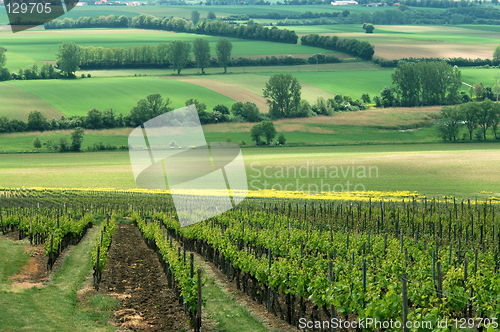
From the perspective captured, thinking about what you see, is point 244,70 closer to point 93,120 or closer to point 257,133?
point 93,120

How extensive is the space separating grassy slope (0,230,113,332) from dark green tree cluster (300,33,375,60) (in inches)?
6047

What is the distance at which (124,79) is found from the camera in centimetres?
14212

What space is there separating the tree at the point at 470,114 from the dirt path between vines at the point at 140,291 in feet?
274

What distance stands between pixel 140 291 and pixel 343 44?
524ft

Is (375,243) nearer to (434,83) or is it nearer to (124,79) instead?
(434,83)

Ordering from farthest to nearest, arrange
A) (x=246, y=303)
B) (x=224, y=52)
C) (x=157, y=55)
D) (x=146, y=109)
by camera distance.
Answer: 1. (x=157, y=55)
2. (x=224, y=52)
3. (x=146, y=109)
4. (x=246, y=303)

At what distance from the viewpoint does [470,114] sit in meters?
97.6

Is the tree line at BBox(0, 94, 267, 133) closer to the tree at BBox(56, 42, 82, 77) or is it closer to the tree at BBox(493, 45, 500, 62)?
the tree at BBox(56, 42, 82, 77)

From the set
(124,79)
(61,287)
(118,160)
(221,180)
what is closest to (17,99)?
(124,79)

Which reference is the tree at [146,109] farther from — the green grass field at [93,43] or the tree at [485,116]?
the tree at [485,116]

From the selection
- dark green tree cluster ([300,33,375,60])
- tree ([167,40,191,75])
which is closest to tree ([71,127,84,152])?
tree ([167,40,191,75])

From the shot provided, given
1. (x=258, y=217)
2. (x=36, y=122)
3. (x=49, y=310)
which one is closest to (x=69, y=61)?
(x=36, y=122)

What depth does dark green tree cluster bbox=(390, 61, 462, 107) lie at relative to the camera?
131 m

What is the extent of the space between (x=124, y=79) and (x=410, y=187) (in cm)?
10593
